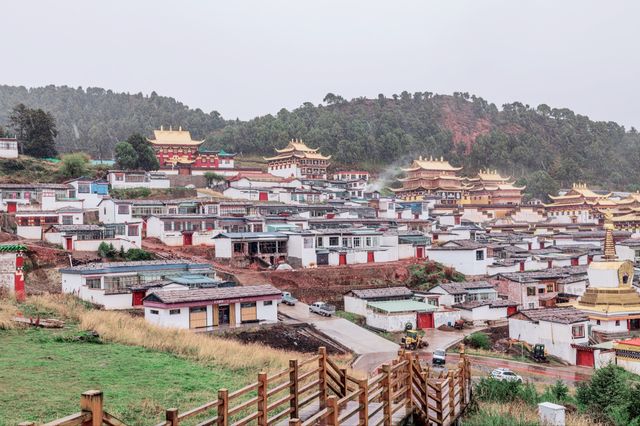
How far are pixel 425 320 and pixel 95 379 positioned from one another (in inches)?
992

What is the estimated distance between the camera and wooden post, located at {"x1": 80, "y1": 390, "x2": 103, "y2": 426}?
6141 millimetres

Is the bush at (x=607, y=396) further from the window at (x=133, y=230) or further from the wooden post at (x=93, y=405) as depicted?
the window at (x=133, y=230)

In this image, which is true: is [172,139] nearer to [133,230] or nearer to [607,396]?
[133,230]

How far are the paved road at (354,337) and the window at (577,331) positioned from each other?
28.9 ft

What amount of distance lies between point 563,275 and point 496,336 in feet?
39.1

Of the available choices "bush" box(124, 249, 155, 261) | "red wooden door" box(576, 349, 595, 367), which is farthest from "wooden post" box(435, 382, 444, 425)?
"bush" box(124, 249, 155, 261)

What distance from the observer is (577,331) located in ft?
106

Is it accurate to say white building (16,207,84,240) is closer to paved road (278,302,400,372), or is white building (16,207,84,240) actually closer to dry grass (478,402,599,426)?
paved road (278,302,400,372)

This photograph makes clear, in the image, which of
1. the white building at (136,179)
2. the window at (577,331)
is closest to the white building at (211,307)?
the window at (577,331)

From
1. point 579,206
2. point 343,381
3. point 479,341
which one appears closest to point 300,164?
point 579,206

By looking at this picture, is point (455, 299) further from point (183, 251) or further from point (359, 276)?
point (183, 251)

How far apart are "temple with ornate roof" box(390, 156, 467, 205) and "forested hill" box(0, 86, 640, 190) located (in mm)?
16738

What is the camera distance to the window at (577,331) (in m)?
32.0

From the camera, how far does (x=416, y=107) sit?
547 feet
